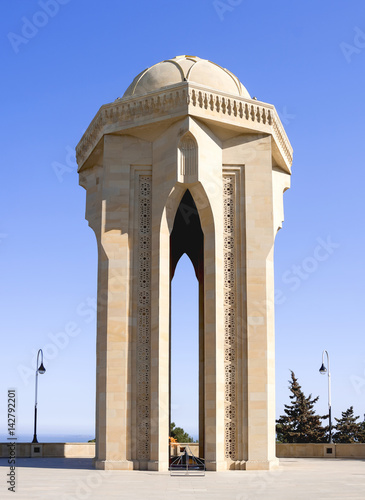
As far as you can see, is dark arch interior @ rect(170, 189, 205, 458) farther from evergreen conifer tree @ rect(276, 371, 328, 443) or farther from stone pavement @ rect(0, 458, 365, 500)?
evergreen conifer tree @ rect(276, 371, 328, 443)

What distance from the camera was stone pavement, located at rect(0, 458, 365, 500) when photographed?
42.6 feet

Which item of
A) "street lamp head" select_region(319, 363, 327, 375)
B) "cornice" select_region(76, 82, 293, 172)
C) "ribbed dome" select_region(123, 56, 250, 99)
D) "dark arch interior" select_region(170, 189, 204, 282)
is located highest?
"ribbed dome" select_region(123, 56, 250, 99)

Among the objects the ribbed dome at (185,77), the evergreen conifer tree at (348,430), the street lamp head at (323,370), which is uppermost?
the ribbed dome at (185,77)

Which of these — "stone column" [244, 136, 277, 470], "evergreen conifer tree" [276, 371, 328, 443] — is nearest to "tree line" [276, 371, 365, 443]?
"evergreen conifer tree" [276, 371, 328, 443]

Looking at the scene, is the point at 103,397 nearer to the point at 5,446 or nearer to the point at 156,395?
the point at 156,395

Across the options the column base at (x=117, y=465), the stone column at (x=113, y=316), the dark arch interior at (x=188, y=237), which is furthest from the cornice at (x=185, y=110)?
the column base at (x=117, y=465)

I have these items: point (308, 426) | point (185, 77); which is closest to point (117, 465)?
point (185, 77)

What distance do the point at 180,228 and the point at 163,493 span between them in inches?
579

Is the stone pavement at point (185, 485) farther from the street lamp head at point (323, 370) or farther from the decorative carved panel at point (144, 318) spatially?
the street lamp head at point (323, 370)

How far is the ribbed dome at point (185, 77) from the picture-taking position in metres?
21.2

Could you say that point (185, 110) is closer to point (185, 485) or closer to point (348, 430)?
point (185, 485)

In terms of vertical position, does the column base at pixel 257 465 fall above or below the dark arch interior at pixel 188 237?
below

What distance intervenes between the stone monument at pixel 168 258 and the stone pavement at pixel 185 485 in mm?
1360

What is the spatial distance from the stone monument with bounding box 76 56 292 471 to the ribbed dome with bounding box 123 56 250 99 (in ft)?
0.16
